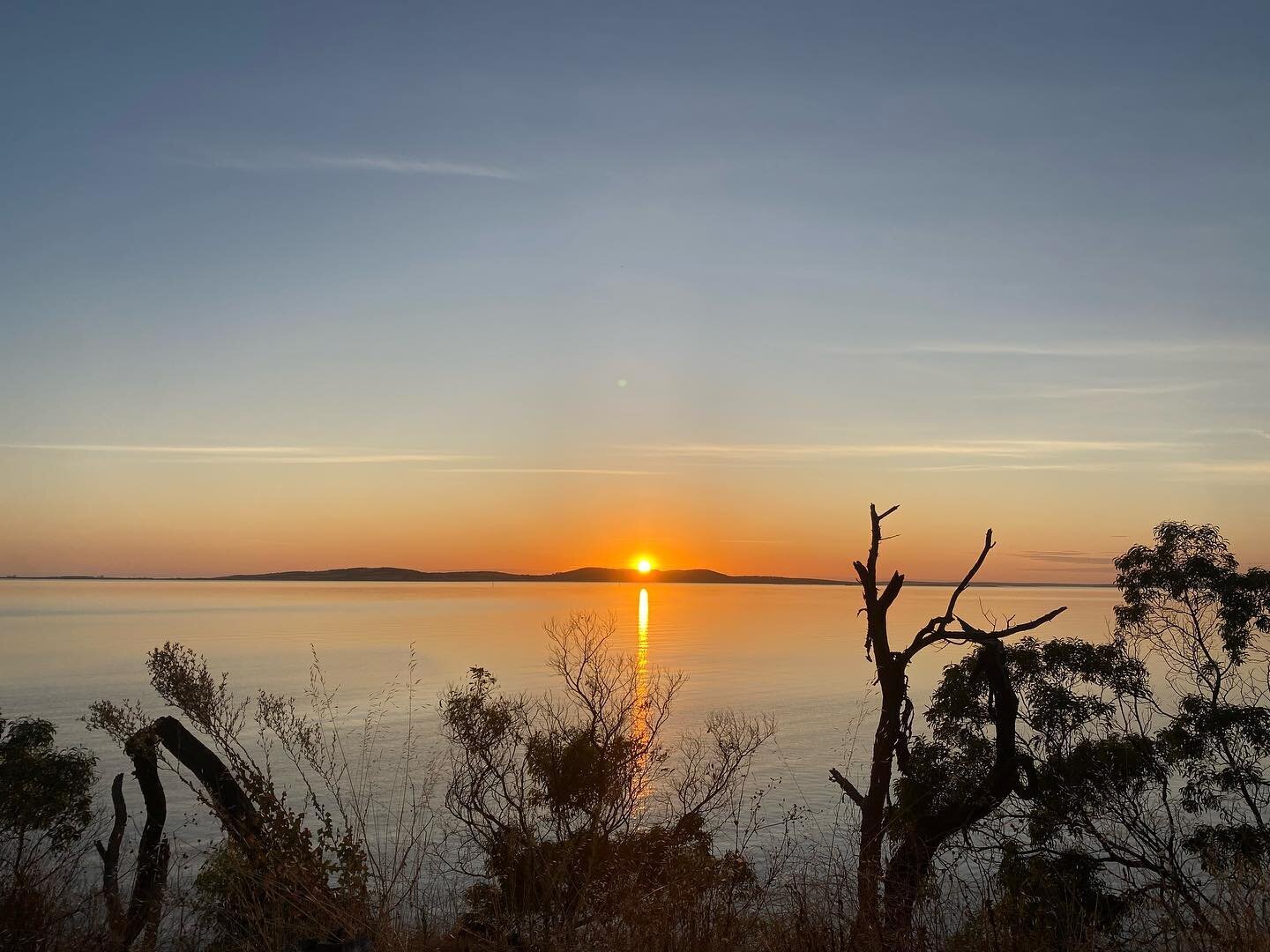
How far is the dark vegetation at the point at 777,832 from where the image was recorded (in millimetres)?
7660

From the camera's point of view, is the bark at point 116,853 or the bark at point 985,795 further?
the bark at point 985,795

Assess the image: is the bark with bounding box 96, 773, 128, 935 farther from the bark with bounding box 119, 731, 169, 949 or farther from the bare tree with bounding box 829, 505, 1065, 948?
the bare tree with bounding box 829, 505, 1065, 948

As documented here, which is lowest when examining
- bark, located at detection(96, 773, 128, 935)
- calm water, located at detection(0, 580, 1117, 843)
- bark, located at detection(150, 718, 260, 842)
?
calm water, located at detection(0, 580, 1117, 843)

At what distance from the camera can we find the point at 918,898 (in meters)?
7.38

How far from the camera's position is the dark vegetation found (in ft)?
25.1

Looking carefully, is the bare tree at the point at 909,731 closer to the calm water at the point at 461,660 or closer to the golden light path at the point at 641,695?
the golden light path at the point at 641,695

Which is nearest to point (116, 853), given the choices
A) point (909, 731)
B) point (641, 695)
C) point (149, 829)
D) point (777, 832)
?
point (149, 829)

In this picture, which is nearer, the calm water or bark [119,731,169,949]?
bark [119,731,169,949]

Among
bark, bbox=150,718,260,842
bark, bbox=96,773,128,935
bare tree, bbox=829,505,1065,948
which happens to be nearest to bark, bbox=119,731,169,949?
bark, bbox=96,773,128,935

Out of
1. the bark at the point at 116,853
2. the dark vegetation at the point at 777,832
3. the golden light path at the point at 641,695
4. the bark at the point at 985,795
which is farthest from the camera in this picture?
the golden light path at the point at 641,695

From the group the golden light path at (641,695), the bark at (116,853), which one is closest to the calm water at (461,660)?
the golden light path at (641,695)

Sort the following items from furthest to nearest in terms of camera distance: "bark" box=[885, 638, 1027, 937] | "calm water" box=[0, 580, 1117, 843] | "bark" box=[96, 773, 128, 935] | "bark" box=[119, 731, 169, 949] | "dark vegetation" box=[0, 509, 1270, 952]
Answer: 1. "calm water" box=[0, 580, 1117, 843]
2. "bark" box=[885, 638, 1027, 937]
3. "bark" box=[119, 731, 169, 949]
4. "bark" box=[96, 773, 128, 935]
5. "dark vegetation" box=[0, 509, 1270, 952]

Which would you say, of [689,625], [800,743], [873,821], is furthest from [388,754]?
[689,625]

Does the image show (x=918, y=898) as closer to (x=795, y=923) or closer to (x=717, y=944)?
(x=795, y=923)
